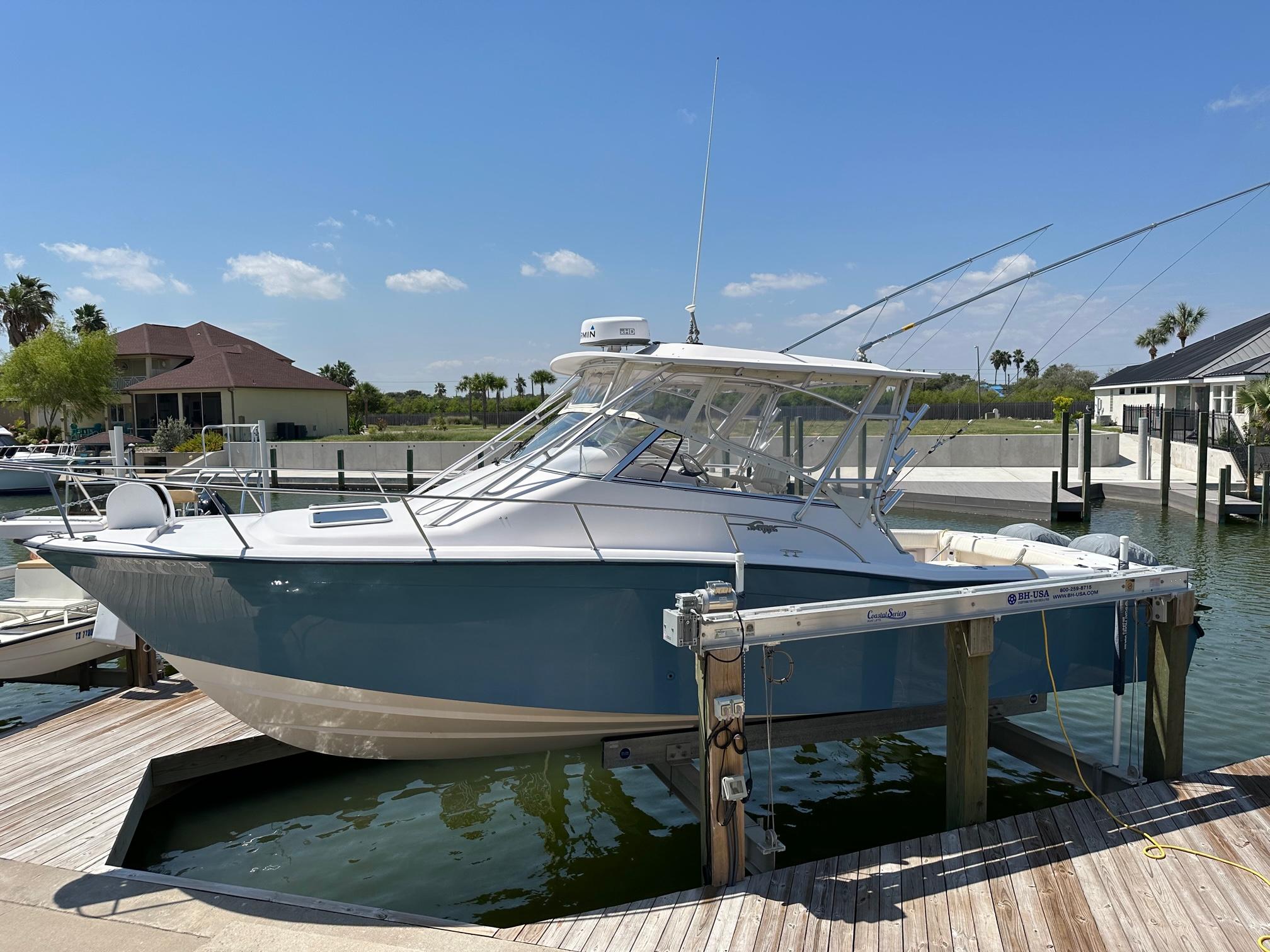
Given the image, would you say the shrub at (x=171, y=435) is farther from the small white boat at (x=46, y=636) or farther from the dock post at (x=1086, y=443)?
the dock post at (x=1086, y=443)

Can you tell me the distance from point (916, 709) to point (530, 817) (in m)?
2.87

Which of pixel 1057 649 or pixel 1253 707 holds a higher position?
pixel 1057 649

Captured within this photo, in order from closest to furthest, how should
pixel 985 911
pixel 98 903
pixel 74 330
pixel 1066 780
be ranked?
1. pixel 985 911
2. pixel 98 903
3. pixel 1066 780
4. pixel 74 330

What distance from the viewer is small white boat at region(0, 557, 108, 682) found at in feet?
26.1

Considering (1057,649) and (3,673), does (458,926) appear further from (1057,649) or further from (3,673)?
(3,673)

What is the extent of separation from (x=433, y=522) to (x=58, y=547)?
7.06 feet

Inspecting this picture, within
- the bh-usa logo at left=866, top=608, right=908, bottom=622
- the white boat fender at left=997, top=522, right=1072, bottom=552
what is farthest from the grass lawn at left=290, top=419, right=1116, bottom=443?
the bh-usa logo at left=866, top=608, right=908, bottom=622

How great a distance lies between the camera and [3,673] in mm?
7961

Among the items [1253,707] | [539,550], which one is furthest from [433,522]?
[1253,707]

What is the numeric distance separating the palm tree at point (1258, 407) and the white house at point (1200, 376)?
3.47 metres

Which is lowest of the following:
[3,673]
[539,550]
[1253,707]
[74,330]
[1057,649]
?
[1253,707]

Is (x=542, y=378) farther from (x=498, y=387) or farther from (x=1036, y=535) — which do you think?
(x=1036, y=535)

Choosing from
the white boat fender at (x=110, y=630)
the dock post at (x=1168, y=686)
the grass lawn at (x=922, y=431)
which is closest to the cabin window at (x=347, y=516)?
the white boat fender at (x=110, y=630)

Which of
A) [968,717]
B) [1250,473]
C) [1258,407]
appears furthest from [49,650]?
[1258,407]
